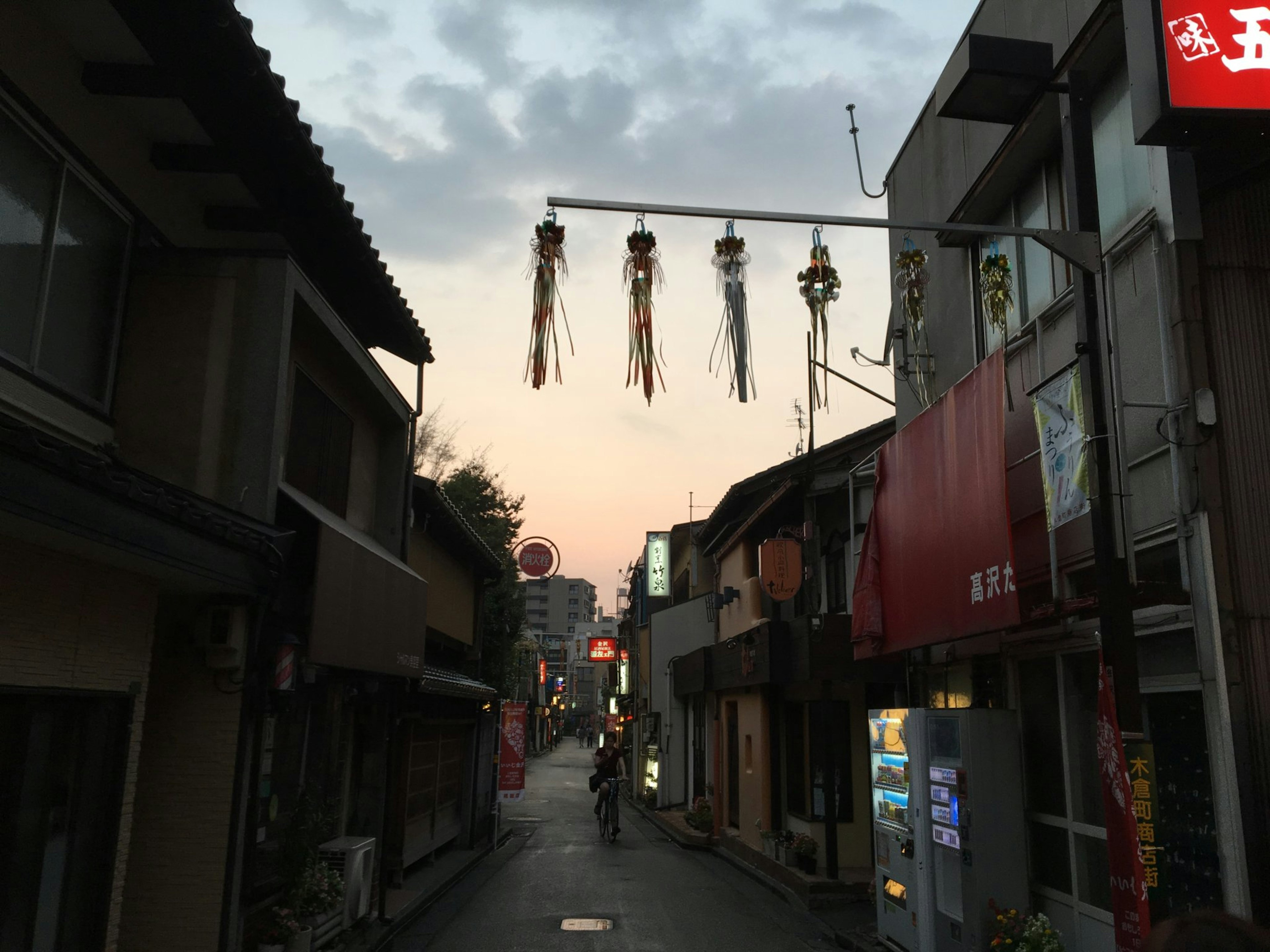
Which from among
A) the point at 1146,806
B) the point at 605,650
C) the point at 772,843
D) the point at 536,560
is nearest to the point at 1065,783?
the point at 1146,806

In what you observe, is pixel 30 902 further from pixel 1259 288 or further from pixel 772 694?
pixel 772 694

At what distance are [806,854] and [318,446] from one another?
10.2 meters

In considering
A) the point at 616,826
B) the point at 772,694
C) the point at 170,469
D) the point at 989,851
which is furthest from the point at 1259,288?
the point at 616,826

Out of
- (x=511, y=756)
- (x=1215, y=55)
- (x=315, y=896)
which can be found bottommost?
(x=315, y=896)

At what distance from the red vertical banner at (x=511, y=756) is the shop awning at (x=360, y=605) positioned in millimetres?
8504

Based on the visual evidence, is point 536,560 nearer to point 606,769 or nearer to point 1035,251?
point 606,769

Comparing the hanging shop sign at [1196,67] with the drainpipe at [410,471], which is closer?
the hanging shop sign at [1196,67]

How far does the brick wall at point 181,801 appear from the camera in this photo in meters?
7.54

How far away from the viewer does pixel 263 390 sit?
8.54 metres

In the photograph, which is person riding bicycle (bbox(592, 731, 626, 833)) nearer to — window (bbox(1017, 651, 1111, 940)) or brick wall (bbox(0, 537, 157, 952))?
window (bbox(1017, 651, 1111, 940))

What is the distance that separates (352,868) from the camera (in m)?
10.6

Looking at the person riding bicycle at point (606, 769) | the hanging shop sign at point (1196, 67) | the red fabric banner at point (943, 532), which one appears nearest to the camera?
the hanging shop sign at point (1196, 67)

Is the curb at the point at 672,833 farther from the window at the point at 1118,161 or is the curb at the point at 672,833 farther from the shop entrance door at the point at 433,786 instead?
the window at the point at 1118,161

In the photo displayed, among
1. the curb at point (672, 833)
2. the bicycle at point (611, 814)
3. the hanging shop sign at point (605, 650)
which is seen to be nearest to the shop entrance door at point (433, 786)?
the bicycle at point (611, 814)
